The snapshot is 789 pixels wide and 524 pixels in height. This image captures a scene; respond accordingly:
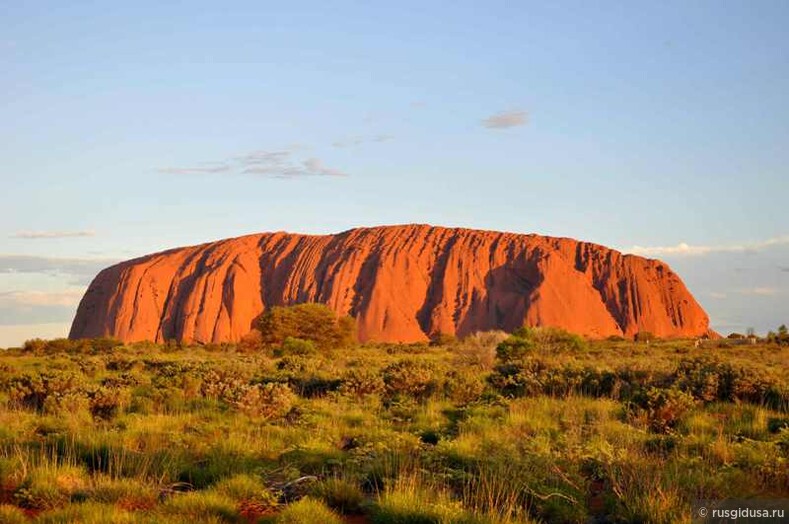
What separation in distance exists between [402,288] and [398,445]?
67498 mm

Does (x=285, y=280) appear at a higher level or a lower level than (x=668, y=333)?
higher

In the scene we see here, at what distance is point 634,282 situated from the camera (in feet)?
268

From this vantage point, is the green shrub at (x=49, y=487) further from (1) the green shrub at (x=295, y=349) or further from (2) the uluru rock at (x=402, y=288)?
(2) the uluru rock at (x=402, y=288)

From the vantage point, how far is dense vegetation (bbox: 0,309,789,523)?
6.88 metres

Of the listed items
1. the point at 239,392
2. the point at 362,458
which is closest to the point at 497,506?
the point at 362,458

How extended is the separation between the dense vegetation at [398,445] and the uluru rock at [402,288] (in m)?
54.8

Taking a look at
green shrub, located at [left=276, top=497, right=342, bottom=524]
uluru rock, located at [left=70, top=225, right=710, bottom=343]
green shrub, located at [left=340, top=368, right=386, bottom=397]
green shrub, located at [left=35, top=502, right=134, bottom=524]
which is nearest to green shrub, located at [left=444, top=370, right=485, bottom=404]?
green shrub, located at [left=340, top=368, right=386, bottom=397]

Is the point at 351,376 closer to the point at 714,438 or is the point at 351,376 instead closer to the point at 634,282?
the point at 714,438

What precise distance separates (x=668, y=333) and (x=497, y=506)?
7760 cm

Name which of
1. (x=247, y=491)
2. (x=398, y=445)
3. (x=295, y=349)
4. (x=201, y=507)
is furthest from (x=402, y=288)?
(x=201, y=507)

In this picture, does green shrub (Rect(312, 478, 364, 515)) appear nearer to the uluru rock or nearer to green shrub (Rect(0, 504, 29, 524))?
green shrub (Rect(0, 504, 29, 524))

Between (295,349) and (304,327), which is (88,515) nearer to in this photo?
(295,349)

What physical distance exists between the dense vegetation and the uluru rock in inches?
2159

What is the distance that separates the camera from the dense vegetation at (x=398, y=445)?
22.6ft
